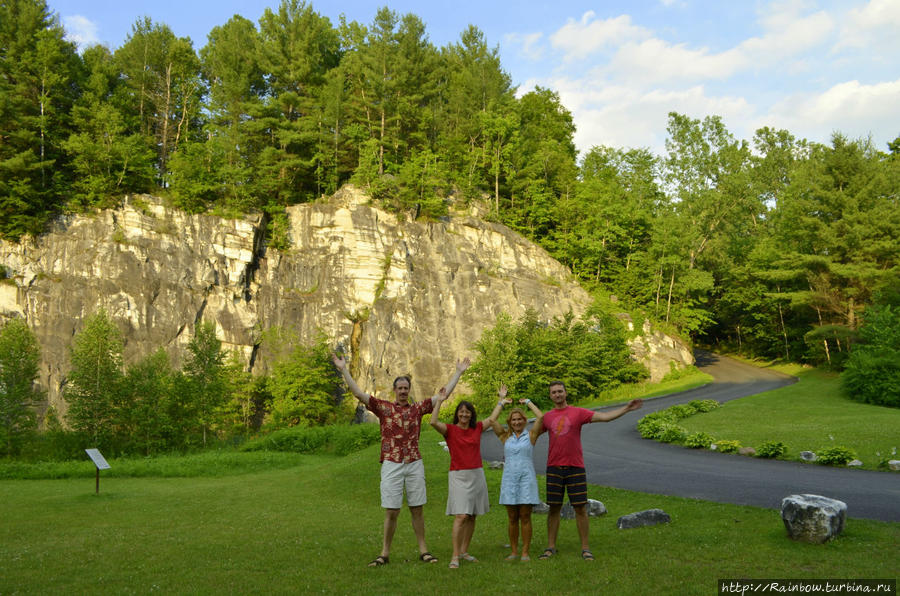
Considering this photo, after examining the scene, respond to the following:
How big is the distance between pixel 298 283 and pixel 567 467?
39.8 m

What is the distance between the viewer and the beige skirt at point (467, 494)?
704cm

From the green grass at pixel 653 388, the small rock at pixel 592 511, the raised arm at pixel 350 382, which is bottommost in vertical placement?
the green grass at pixel 653 388

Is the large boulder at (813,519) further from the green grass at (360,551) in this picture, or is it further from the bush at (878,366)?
Result: the bush at (878,366)

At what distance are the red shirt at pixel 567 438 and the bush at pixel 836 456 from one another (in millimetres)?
11890

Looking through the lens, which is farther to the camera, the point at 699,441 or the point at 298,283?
the point at 298,283

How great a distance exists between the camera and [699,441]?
19406 millimetres

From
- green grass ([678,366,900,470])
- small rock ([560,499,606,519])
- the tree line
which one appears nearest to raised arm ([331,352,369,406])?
small rock ([560,499,606,519])

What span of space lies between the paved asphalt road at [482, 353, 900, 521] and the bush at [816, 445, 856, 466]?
36cm

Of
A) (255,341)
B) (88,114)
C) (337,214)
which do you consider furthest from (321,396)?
(88,114)

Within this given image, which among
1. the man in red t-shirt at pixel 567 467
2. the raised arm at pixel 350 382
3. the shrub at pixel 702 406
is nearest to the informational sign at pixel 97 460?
the raised arm at pixel 350 382

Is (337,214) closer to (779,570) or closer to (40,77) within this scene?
(40,77)

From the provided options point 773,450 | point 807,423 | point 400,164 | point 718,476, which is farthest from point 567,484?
point 400,164

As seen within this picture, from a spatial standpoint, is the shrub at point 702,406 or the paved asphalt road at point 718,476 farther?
the shrub at point 702,406

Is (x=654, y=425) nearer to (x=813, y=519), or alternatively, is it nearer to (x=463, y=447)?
(x=813, y=519)
